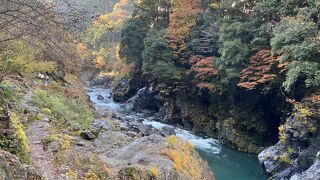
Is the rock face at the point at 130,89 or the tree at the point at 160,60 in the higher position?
the tree at the point at 160,60

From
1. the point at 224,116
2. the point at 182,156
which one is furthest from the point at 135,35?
the point at 182,156

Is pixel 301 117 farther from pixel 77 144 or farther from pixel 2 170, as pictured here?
pixel 2 170

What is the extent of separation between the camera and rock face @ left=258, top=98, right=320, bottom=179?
54.7ft

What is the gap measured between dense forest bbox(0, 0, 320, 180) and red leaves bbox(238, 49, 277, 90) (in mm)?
99

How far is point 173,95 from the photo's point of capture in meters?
31.8

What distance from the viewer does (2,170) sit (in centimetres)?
674

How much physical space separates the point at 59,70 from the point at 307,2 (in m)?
19.9

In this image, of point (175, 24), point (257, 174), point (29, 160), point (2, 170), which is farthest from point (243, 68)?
point (2, 170)

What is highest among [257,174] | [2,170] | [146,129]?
[2,170]

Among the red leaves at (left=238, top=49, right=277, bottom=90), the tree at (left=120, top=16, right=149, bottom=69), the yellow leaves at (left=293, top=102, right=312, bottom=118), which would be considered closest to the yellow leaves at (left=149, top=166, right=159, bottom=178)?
the yellow leaves at (left=293, top=102, right=312, bottom=118)

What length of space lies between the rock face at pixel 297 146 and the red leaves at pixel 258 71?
11.8 ft

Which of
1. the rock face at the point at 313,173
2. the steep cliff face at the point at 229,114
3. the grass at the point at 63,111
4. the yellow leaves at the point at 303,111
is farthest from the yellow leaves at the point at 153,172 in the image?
the steep cliff face at the point at 229,114

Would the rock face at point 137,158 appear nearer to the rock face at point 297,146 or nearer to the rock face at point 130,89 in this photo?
the rock face at point 297,146

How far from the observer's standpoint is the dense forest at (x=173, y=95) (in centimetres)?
951
